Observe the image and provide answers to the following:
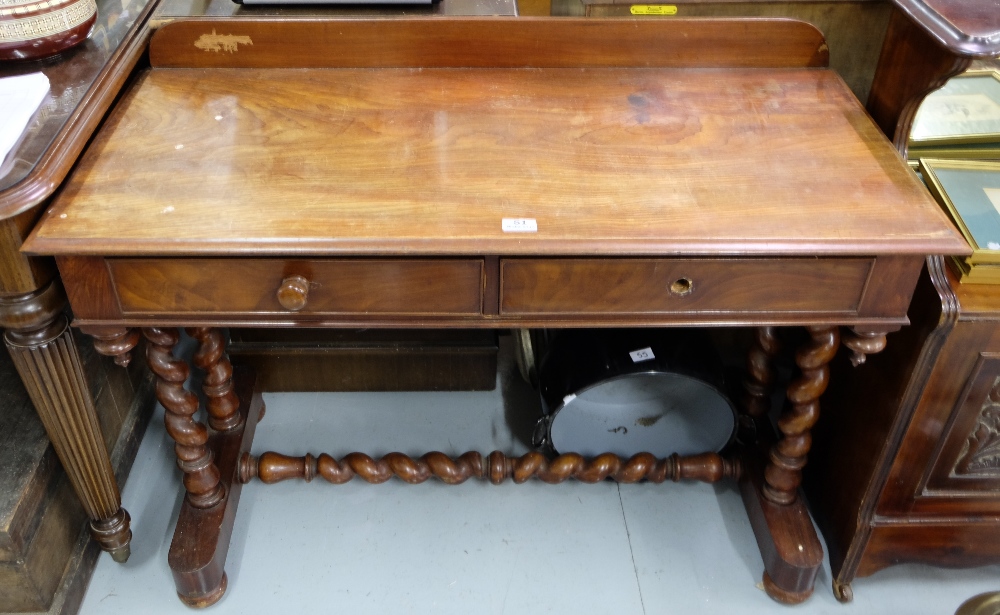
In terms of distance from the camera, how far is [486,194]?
1097 millimetres

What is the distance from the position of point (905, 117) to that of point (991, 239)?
0.21m

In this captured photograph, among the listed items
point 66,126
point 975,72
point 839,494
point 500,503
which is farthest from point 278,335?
point 975,72

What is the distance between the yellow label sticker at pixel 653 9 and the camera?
1.41 meters

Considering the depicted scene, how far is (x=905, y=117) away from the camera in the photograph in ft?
4.04

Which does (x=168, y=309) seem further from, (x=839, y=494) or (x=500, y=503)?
(x=839, y=494)

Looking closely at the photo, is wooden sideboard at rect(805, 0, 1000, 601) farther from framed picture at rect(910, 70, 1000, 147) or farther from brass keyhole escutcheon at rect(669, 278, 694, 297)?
brass keyhole escutcheon at rect(669, 278, 694, 297)

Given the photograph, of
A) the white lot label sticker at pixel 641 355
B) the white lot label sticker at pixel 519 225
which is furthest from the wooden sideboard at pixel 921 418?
the white lot label sticker at pixel 519 225

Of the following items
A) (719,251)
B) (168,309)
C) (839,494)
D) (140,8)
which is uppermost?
(140,8)

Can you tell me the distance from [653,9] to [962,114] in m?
0.52

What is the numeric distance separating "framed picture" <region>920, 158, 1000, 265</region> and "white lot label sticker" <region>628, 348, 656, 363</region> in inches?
20.0

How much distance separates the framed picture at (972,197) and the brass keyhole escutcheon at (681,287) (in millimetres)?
399

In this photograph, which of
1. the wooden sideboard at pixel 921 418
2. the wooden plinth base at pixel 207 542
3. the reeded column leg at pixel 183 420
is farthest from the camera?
the wooden plinth base at pixel 207 542

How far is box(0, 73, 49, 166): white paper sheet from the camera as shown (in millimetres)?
1074

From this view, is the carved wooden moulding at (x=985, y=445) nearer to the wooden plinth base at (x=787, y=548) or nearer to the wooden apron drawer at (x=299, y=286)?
the wooden plinth base at (x=787, y=548)
